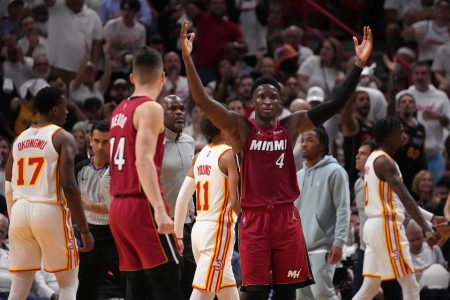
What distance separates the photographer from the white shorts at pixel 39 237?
29.1 ft

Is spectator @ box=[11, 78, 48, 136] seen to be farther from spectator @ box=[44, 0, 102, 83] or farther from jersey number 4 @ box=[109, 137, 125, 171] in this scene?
jersey number 4 @ box=[109, 137, 125, 171]

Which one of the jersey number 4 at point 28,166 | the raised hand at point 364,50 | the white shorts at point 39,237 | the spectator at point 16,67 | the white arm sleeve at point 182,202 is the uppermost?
the spectator at point 16,67

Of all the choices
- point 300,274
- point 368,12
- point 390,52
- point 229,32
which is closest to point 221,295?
point 300,274

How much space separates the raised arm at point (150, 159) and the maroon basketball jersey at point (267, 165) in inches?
49.8

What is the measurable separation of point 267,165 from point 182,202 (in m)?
1.40

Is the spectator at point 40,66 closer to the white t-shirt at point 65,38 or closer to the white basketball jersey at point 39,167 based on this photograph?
the white t-shirt at point 65,38

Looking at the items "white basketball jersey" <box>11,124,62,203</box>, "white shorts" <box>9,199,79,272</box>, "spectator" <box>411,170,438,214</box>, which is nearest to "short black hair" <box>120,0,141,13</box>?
"spectator" <box>411,170,438,214</box>

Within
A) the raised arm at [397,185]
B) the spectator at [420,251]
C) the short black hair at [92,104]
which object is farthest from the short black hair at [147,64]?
the short black hair at [92,104]

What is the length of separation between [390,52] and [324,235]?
830 centimetres

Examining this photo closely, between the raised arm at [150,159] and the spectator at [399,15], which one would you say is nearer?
the raised arm at [150,159]

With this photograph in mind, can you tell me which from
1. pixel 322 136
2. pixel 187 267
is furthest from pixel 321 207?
pixel 187 267

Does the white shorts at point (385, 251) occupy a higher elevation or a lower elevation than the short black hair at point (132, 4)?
lower

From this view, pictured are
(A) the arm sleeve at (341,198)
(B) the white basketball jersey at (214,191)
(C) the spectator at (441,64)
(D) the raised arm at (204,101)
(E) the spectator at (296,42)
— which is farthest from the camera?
(E) the spectator at (296,42)

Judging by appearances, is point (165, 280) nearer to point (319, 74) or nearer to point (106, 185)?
point (106, 185)
